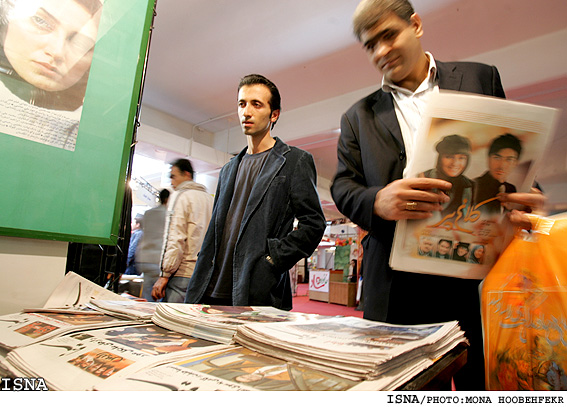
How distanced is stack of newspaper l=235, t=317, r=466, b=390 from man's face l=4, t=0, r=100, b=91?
0.94 m

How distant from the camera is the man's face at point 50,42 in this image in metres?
0.87

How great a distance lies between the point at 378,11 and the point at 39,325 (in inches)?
42.3

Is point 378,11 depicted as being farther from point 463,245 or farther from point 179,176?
point 179,176

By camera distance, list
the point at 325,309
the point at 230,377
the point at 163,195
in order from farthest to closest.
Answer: the point at 325,309
the point at 163,195
the point at 230,377

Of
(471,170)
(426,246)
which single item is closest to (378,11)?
(471,170)

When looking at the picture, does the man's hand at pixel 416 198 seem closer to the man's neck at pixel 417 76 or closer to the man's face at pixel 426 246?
the man's face at pixel 426 246

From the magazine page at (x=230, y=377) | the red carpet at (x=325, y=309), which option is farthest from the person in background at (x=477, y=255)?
the red carpet at (x=325, y=309)

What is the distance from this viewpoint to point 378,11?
33.7 inches

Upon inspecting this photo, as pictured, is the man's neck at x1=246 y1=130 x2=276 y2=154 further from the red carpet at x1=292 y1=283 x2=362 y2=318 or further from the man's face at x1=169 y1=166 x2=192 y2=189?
the red carpet at x1=292 y1=283 x2=362 y2=318

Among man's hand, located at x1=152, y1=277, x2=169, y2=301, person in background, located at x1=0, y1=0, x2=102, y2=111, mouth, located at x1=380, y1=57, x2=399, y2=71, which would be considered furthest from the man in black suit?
man's hand, located at x1=152, y1=277, x2=169, y2=301

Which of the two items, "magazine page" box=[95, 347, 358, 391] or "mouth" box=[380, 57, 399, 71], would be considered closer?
"magazine page" box=[95, 347, 358, 391]

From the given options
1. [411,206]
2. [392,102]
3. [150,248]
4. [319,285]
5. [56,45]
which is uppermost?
[56,45]

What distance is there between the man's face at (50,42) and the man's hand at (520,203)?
1190 mm

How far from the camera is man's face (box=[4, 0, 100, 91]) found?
874 millimetres
